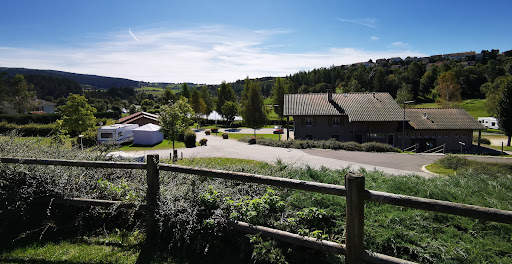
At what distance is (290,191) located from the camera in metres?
4.92

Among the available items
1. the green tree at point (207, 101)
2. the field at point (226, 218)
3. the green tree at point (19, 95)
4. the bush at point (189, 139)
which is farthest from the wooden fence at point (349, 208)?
the green tree at point (19, 95)

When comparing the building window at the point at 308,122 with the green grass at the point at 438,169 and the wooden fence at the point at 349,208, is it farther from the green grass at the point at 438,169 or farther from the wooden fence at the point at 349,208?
the wooden fence at the point at 349,208

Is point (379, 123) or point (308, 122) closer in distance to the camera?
point (379, 123)

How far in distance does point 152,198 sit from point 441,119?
39.1 m

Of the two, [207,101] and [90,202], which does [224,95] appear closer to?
[207,101]

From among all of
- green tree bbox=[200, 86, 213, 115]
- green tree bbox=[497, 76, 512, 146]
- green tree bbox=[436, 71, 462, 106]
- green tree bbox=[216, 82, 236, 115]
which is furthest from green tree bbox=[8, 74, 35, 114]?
green tree bbox=[436, 71, 462, 106]

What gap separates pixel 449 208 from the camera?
9.20 ft

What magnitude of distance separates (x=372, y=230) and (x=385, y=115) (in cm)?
3413

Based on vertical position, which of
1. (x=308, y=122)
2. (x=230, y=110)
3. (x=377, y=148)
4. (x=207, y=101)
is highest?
(x=207, y=101)

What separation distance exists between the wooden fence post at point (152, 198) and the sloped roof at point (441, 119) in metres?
36.2

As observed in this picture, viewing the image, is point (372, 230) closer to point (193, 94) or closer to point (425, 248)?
point (425, 248)

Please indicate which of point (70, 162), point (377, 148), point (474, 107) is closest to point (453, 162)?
point (377, 148)

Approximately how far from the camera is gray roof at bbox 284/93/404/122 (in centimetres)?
3444

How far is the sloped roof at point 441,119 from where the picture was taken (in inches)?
1323
